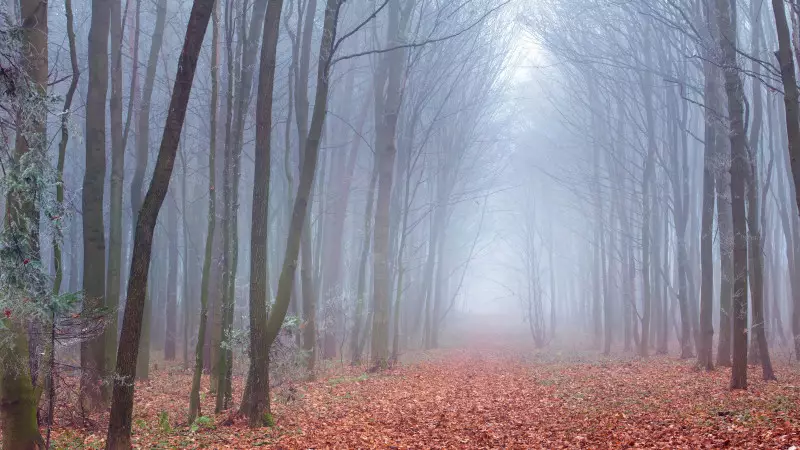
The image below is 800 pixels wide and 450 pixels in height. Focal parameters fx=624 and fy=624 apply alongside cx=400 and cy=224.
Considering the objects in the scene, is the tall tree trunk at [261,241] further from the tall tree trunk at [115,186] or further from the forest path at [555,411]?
the tall tree trunk at [115,186]

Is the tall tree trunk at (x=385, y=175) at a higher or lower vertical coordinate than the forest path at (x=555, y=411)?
higher

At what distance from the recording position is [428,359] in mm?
20438

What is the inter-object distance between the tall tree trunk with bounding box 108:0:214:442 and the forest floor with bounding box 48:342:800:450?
1154 mm

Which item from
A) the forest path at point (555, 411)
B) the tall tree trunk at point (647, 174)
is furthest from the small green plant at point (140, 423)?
the tall tree trunk at point (647, 174)

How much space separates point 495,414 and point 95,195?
7.06m

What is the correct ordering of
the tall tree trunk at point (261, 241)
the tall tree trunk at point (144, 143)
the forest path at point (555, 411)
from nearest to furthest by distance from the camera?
1. the forest path at point (555, 411)
2. the tall tree trunk at point (261, 241)
3. the tall tree trunk at point (144, 143)

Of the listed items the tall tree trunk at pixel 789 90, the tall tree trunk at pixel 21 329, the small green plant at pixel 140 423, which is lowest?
the small green plant at pixel 140 423

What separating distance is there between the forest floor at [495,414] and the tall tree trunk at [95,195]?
106 centimetres

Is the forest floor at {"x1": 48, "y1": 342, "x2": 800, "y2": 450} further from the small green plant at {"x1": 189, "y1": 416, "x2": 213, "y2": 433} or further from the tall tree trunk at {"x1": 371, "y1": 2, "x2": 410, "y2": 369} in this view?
the tall tree trunk at {"x1": 371, "y1": 2, "x2": 410, "y2": 369}

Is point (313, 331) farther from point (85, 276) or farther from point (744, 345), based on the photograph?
point (744, 345)

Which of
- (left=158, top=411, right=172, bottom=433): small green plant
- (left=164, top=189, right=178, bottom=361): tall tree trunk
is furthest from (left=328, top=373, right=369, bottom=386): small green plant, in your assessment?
(left=164, top=189, right=178, bottom=361): tall tree trunk

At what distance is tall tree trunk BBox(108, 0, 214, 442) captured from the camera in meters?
6.50

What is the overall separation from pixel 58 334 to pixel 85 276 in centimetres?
303

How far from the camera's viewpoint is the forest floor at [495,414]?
7246 mm
